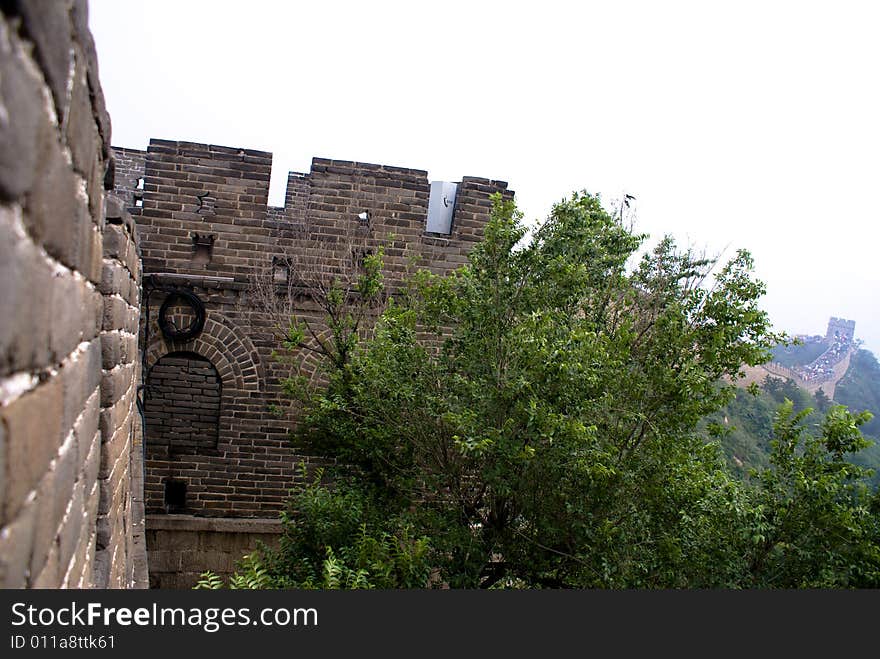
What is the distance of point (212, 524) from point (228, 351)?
75.9 inches

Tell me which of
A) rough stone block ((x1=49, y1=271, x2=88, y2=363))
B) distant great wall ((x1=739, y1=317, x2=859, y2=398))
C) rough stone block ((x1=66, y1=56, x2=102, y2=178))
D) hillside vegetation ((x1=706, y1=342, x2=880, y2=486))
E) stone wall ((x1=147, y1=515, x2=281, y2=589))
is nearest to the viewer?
rough stone block ((x1=49, y1=271, x2=88, y2=363))

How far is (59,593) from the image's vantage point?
5.62 ft

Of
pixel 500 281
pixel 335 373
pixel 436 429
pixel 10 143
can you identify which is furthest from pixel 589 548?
pixel 10 143

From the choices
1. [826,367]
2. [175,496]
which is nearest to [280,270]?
[175,496]

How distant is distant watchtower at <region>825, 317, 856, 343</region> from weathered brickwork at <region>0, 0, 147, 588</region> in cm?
3269

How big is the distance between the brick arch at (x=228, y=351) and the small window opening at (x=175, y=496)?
1209mm

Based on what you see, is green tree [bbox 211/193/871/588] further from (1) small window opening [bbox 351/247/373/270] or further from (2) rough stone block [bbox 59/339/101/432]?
(2) rough stone block [bbox 59/339/101/432]

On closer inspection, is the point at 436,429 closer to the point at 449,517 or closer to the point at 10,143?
the point at 449,517

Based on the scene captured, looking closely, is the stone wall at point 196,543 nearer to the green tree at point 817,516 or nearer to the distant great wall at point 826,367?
the green tree at point 817,516

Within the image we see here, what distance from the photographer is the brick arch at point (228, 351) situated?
352 inches

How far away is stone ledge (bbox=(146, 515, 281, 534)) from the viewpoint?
8.78 meters

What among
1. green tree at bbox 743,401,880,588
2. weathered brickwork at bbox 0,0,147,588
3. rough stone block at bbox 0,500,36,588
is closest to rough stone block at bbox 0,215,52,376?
weathered brickwork at bbox 0,0,147,588

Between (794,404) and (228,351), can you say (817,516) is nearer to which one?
(228,351)

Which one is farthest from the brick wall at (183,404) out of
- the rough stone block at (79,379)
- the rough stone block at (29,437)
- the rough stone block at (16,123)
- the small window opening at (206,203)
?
the rough stone block at (16,123)
